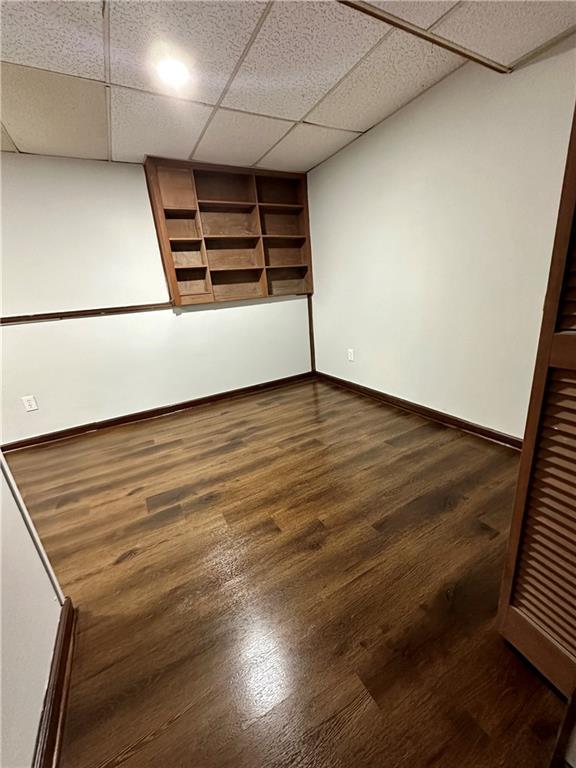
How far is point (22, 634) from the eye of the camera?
30.0 inches

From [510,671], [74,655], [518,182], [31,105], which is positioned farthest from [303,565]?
[31,105]

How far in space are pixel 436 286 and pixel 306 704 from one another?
7.42 ft

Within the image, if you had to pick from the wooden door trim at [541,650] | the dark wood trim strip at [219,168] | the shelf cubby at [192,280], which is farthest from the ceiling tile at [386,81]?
the wooden door trim at [541,650]

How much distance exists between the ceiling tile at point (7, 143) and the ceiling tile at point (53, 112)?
3 cm

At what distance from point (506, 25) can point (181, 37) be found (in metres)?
1.37

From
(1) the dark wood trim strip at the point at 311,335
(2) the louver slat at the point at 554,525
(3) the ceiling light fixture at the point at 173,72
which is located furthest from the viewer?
(1) the dark wood trim strip at the point at 311,335

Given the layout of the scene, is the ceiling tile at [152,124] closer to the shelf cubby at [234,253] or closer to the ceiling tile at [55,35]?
the ceiling tile at [55,35]

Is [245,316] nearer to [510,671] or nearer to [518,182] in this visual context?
[518,182]

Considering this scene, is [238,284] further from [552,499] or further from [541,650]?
[541,650]

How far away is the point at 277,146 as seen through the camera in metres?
2.38

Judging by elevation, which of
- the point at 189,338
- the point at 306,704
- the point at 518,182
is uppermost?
the point at 518,182

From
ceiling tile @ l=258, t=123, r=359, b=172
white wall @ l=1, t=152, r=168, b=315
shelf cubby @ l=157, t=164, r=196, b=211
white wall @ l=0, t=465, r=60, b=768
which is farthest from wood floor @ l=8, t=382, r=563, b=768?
ceiling tile @ l=258, t=123, r=359, b=172

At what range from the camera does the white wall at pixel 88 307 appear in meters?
2.28

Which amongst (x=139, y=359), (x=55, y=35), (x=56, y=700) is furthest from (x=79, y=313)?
(x=56, y=700)
